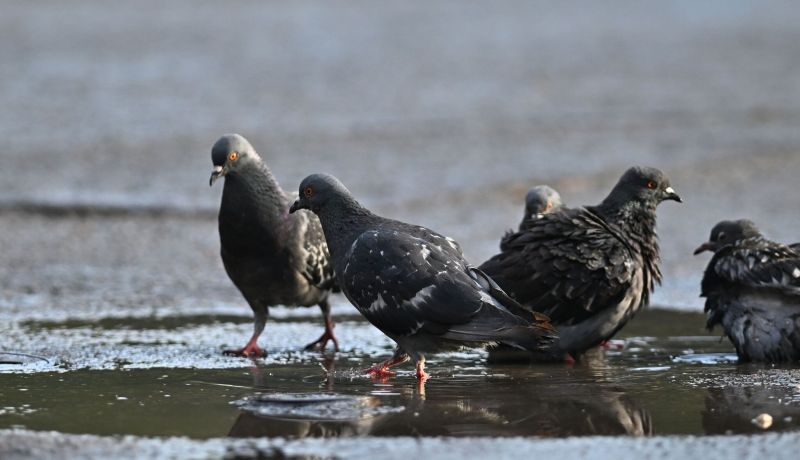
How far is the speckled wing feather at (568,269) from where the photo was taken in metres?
7.08

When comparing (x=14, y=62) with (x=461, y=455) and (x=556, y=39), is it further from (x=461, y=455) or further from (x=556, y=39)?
(x=461, y=455)

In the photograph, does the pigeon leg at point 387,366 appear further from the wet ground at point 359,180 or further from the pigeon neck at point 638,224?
the pigeon neck at point 638,224

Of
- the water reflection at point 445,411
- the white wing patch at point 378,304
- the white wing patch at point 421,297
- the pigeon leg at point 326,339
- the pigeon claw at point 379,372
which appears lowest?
the water reflection at point 445,411

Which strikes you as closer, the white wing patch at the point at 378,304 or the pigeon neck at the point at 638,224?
the white wing patch at the point at 378,304

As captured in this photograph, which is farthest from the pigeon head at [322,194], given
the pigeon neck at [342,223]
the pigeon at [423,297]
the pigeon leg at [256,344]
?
the pigeon leg at [256,344]

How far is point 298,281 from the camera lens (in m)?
7.70

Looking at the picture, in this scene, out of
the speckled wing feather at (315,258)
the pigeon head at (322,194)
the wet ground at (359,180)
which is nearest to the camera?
the wet ground at (359,180)

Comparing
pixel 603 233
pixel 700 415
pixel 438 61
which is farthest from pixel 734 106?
pixel 700 415

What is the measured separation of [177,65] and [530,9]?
772cm

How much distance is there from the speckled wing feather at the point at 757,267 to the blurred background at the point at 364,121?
1.34 metres

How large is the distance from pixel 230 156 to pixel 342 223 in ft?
3.71

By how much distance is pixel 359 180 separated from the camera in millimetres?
12094

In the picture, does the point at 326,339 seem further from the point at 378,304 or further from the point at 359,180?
the point at 359,180

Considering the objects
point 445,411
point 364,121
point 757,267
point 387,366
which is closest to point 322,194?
point 387,366
